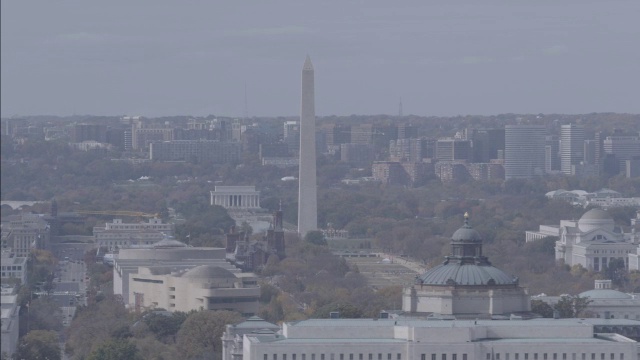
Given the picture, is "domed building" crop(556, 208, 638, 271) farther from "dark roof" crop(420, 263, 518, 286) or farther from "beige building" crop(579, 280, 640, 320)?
"dark roof" crop(420, 263, 518, 286)

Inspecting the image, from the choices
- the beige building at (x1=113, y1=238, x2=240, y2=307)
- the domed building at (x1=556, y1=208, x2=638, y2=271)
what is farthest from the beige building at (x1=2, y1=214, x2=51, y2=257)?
the domed building at (x1=556, y1=208, x2=638, y2=271)

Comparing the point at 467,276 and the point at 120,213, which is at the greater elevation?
the point at 467,276

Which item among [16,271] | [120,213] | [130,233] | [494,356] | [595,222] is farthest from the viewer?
[120,213]

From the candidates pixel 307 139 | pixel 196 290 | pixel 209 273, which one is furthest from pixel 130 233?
pixel 196 290

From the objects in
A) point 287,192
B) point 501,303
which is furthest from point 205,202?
point 501,303

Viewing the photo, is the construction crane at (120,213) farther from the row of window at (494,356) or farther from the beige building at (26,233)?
the row of window at (494,356)

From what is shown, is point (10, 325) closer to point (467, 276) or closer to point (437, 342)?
point (467, 276)

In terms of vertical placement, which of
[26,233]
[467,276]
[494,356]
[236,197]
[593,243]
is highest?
[467,276]
